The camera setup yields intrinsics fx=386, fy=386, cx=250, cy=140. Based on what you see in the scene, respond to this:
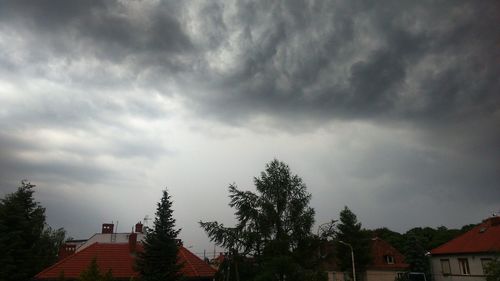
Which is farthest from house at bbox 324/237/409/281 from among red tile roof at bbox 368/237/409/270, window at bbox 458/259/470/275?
window at bbox 458/259/470/275

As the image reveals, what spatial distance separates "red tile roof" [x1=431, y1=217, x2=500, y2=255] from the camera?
1656 inches

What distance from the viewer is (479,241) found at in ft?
146

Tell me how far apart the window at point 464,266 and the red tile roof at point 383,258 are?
18640 millimetres

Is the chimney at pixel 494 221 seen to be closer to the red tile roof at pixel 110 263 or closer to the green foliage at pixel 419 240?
the green foliage at pixel 419 240

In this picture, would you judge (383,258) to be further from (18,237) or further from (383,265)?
(18,237)

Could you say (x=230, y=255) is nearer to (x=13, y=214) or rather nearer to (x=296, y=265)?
(x=296, y=265)

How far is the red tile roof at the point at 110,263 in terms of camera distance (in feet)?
125

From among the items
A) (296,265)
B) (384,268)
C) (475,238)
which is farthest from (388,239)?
(296,265)

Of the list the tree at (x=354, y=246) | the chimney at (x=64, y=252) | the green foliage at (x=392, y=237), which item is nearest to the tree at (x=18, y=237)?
the chimney at (x=64, y=252)

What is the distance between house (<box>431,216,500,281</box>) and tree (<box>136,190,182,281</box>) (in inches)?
1235

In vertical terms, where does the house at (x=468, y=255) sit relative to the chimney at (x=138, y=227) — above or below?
below

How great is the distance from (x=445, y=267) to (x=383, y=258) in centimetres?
1765

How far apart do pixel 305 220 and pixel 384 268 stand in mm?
29683

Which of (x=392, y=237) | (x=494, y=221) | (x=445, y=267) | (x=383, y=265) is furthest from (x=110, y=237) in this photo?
(x=392, y=237)
